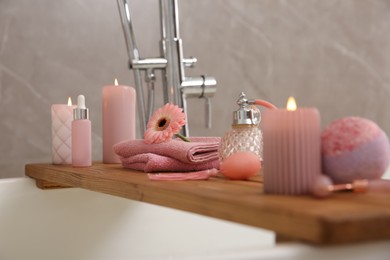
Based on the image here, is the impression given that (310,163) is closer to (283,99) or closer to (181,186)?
(181,186)

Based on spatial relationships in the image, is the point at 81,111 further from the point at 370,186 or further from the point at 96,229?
the point at 370,186

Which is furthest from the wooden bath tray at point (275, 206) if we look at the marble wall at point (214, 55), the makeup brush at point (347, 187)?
the marble wall at point (214, 55)

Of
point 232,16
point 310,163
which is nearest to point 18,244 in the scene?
point 310,163

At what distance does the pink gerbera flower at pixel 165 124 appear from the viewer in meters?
1.28

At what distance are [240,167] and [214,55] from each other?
131 centimetres

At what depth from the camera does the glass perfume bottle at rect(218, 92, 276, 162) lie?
121cm

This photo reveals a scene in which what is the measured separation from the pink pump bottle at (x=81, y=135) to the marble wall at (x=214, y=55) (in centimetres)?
62

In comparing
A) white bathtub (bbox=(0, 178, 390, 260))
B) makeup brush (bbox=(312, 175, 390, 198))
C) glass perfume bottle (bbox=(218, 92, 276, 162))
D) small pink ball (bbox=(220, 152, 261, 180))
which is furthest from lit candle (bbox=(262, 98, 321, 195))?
white bathtub (bbox=(0, 178, 390, 260))

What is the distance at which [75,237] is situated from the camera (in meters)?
1.54

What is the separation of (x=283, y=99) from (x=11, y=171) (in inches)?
40.1

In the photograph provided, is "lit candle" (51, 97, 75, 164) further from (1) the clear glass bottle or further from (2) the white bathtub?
(1) the clear glass bottle

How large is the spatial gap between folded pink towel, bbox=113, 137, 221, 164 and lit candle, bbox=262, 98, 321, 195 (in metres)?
0.39

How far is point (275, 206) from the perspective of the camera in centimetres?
70

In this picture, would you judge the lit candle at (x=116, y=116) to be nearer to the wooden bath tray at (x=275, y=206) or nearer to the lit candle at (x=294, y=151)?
the wooden bath tray at (x=275, y=206)
